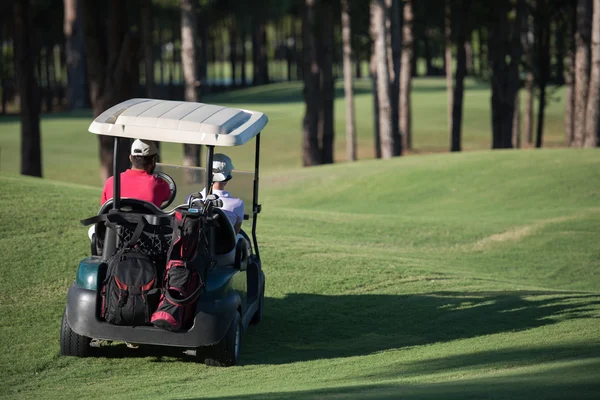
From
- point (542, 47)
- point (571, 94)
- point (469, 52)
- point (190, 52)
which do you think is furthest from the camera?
point (469, 52)

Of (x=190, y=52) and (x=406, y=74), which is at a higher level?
(x=190, y=52)

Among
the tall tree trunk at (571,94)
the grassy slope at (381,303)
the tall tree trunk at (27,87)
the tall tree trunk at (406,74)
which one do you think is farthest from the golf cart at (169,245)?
the tall tree trunk at (571,94)

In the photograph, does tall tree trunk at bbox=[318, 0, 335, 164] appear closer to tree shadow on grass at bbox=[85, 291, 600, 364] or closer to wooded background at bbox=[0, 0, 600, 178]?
wooded background at bbox=[0, 0, 600, 178]

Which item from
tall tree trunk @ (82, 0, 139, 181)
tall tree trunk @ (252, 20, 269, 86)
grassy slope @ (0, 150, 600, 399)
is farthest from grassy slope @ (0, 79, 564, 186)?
grassy slope @ (0, 150, 600, 399)

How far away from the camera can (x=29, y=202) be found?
507 inches

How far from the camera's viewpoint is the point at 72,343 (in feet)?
24.1

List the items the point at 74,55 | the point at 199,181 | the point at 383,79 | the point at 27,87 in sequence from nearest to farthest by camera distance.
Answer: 1. the point at 199,181
2. the point at 27,87
3. the point at 383,79
4. the point at 74,55

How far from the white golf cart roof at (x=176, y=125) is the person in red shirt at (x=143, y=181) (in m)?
0.31

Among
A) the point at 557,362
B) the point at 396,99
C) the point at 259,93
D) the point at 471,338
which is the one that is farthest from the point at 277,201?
the point at 259,93

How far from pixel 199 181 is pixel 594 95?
18.5 meters

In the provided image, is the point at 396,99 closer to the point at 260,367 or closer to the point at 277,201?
the point at 277,201

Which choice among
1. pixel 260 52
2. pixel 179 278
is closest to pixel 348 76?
pixel 179 278

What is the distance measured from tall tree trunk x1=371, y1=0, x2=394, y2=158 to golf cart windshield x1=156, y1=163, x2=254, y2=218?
17.3 metres

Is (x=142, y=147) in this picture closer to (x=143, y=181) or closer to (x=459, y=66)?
(x=143, y=181)
